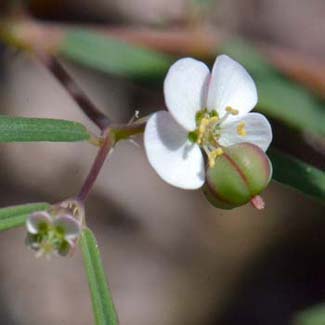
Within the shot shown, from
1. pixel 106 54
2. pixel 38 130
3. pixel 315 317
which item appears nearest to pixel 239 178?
pixel 38 130

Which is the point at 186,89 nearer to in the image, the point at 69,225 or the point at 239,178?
the point at 239,178

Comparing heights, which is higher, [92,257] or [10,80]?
[10,80]

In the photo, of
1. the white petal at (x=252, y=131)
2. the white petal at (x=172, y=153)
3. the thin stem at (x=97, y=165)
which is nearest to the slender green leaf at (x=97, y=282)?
the thin stem at (x=97, y=165)

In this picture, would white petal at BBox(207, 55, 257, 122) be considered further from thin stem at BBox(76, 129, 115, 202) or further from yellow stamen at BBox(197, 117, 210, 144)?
thin stem at BBox(76, 129, 115, 202)

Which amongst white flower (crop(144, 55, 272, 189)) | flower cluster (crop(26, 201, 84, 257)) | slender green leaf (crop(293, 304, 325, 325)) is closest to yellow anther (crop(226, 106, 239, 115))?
white flower (crop(144, 55, 272, 189))

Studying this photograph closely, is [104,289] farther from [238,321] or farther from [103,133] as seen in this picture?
[238,321]

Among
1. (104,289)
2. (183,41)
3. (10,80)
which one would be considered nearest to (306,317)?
(104,289)

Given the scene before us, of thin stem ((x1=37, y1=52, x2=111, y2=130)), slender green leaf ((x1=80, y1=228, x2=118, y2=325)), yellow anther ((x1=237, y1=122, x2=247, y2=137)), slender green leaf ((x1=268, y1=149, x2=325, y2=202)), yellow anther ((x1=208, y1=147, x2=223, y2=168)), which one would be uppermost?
thin stem ((x1=37, y1=52, x2=111, y2=130))
